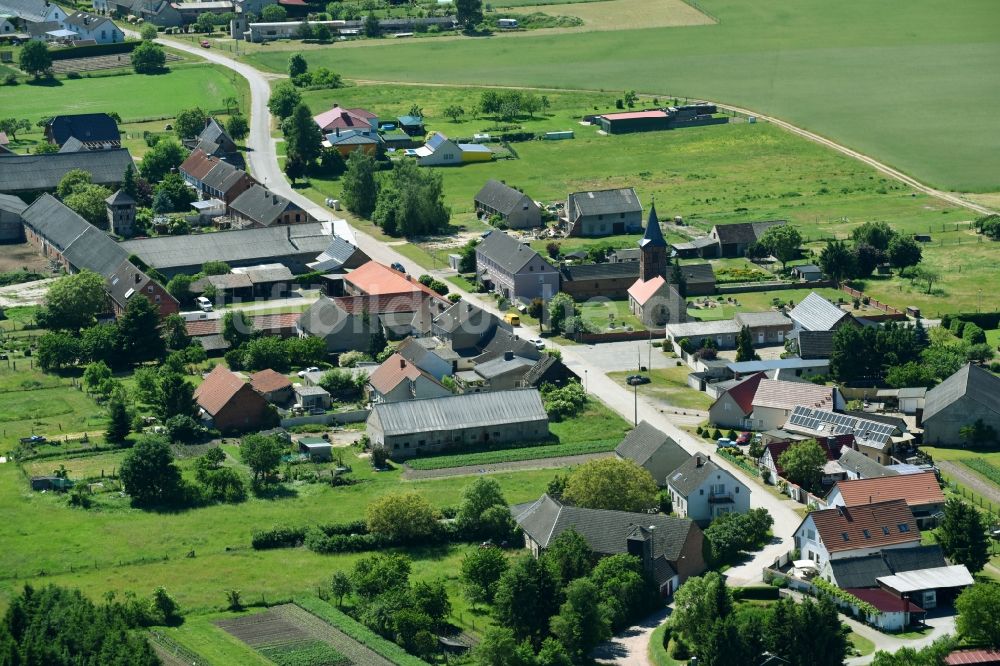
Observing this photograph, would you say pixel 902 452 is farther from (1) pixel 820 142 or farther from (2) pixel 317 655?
(1) pixel 820 142

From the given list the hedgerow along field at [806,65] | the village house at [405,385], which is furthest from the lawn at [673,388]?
the hedgerow along field at [806,65]

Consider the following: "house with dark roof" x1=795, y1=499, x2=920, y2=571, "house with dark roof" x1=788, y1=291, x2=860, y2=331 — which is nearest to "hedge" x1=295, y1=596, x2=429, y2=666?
"house with dark roof" x1=795, y1=499, x2=920, y2=571

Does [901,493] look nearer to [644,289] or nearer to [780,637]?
[780,637]

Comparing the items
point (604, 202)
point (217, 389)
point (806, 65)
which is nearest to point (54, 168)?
point (604, 202)

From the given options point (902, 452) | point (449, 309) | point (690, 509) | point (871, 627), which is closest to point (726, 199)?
point (449, 309)

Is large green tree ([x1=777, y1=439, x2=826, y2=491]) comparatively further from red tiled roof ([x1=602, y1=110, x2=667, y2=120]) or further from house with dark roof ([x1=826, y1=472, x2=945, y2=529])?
red tiled roof ([x1=602, y1=110, x2=667, y2=120])

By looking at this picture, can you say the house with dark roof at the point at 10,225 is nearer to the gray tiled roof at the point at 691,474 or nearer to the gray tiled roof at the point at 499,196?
the gray tiled roof at the point at 499,196

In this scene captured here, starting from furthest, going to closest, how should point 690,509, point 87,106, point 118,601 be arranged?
point 87,106 < point 690,509 < point 118,601
